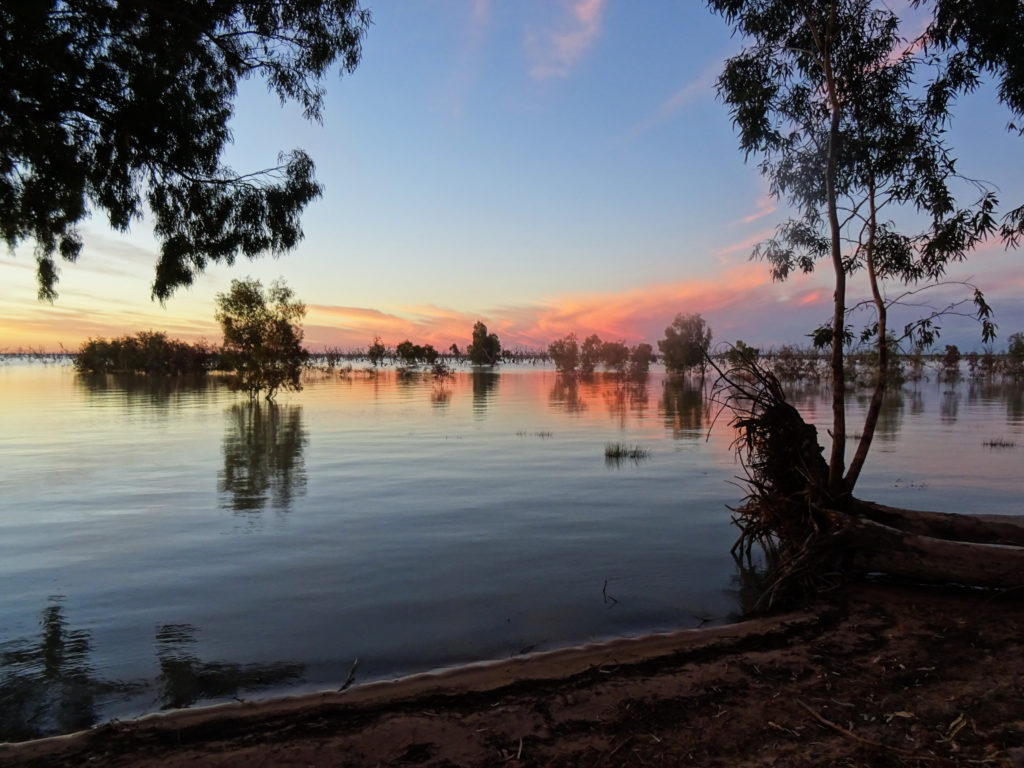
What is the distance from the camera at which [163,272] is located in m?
6.66

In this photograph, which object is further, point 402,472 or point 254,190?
point 402,472

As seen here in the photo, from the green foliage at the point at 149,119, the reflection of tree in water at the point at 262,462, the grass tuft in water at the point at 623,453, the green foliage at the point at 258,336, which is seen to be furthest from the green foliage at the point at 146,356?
the green foliage at the point at 149,119

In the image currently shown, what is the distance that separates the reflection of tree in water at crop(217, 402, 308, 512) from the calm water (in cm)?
11

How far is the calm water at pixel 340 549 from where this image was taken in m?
5.82

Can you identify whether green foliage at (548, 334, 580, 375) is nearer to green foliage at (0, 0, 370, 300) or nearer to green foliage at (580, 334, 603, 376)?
green foliage at (580, 334, 603, 376)

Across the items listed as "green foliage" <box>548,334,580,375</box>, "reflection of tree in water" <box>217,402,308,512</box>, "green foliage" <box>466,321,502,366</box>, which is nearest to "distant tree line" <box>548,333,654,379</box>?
"green foliage" <box>548,334,580,375</box>

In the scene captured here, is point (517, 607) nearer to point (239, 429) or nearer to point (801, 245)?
point (801, 245)

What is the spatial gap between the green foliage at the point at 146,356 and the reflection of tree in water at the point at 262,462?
60938 mm

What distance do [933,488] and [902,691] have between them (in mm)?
10283

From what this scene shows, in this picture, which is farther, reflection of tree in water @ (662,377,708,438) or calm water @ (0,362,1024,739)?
reflection of tree in water @ (662,377,708,438)

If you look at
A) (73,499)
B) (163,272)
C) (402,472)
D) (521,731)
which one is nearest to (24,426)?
(73,499)

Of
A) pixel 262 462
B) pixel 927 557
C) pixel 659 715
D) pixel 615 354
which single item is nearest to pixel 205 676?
pixel 659 715

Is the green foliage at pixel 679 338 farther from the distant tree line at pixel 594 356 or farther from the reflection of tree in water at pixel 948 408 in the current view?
the reflection of tree in water at pixel 948 408

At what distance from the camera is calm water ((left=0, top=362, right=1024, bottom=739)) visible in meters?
5.82
